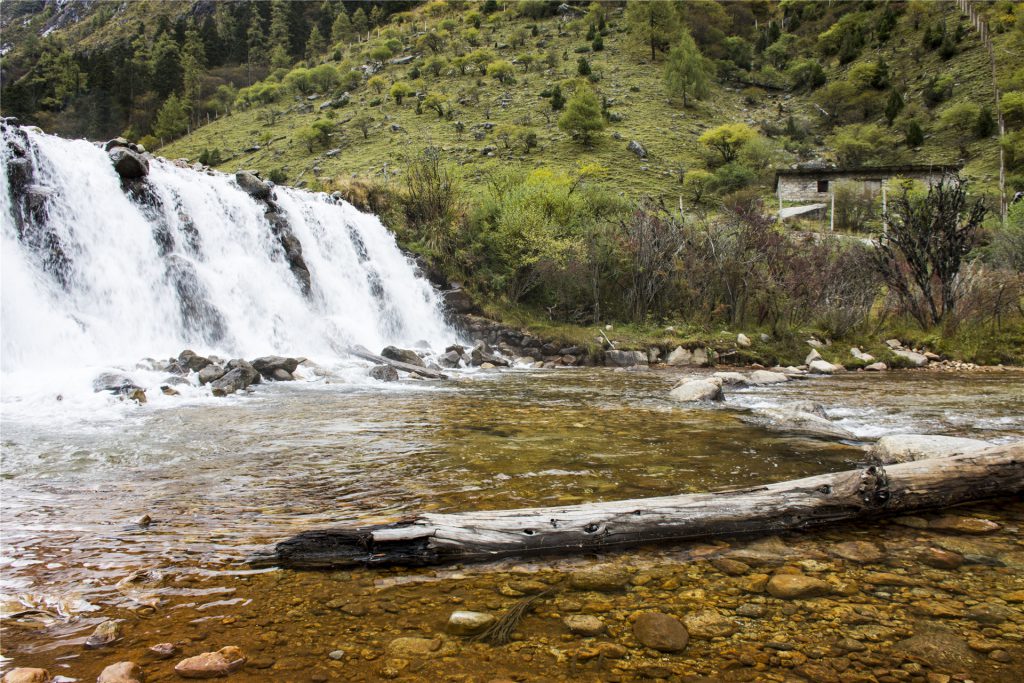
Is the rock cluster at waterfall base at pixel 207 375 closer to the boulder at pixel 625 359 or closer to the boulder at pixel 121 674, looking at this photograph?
the boulder at pixel 121 674

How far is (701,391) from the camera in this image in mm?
10852

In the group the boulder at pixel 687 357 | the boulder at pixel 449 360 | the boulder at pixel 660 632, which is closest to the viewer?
the boulder at pixel 660 632

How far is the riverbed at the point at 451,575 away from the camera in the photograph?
2.46 m

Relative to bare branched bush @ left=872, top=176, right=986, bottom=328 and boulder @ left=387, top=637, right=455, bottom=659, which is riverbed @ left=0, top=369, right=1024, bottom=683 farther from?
bare branched bush @ left=872, top=176, right=986, bottom=328

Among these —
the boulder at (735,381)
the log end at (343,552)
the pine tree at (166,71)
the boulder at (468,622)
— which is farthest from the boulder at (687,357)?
the pine tree at (166,71)

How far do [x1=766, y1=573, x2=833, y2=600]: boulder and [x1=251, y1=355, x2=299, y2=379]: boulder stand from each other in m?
12.9

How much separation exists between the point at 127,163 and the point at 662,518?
20.7 m

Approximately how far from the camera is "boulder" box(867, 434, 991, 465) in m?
4.64

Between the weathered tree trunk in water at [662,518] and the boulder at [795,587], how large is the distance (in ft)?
1.92

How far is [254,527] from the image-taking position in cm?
407

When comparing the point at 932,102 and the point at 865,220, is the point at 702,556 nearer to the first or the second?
the point at 865,220

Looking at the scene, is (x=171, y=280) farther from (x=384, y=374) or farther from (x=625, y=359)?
(x=625, y=359)

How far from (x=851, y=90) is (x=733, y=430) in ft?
241

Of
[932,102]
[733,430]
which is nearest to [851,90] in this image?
[932,102]
